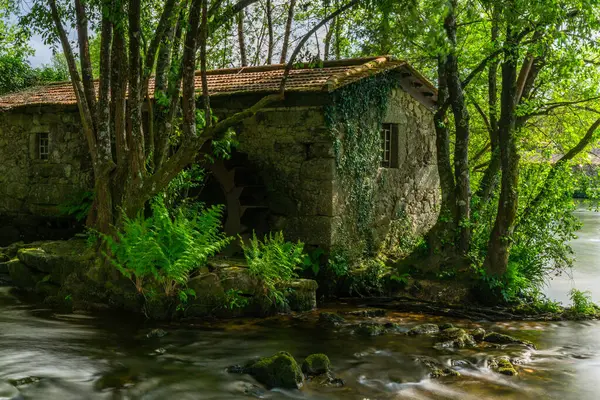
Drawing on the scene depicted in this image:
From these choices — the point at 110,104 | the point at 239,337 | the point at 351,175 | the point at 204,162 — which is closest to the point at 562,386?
the point at 239,337

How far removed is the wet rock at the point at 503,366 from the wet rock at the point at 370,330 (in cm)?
142

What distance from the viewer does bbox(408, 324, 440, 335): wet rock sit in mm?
6883

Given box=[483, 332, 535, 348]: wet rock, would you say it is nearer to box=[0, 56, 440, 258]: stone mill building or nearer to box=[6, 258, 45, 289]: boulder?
box=[0, 56, 440, 258]: stone mill building

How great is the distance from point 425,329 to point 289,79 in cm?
444

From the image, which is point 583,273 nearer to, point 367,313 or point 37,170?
point 367,313

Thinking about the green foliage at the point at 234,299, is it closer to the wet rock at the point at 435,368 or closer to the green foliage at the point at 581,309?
the wet rock at the point at 435,368

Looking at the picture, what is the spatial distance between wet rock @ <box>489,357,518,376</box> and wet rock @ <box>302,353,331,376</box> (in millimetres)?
1608

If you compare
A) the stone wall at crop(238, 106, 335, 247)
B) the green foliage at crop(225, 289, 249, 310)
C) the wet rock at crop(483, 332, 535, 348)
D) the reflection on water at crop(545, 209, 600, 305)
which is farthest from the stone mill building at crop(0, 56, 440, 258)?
the wet rock at crop(483, 332, 535, 348)

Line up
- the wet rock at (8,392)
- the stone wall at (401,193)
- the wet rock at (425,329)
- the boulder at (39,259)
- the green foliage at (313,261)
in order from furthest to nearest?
the stone wall at (401,193) → the green foliage at (313,261) → the boulder at (39,259) → the wet rock at (425,329) → the wet rock at (8,392)

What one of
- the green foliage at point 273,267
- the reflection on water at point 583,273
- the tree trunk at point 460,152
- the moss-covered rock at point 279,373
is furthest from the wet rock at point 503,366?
the reflection on water at point 583,273

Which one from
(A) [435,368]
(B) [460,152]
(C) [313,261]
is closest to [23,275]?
(C) [313,261]

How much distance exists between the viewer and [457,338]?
21.2ft

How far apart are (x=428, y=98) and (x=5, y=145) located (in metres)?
8.49

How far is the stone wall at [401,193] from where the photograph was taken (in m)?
9.15
